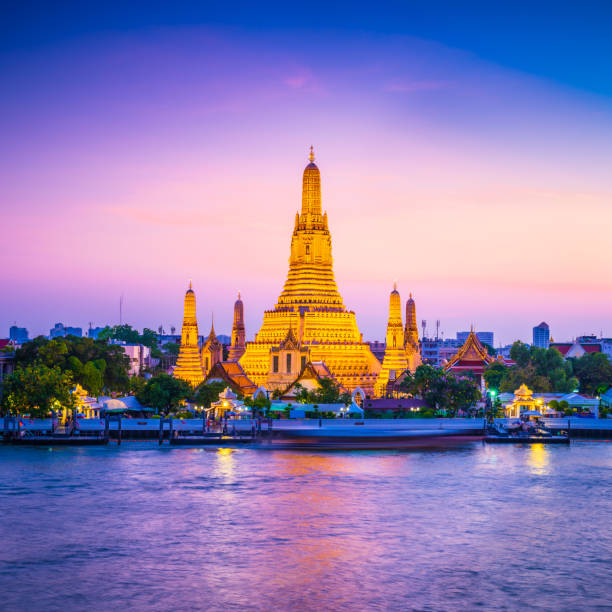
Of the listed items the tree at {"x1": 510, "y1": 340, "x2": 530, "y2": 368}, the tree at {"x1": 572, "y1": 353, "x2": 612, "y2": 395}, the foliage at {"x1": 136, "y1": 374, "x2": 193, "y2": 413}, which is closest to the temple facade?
the foliage at {"x1": 136, "y1": 374, "x2": 193, "y2": 413}

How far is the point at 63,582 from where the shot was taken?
97.3ft

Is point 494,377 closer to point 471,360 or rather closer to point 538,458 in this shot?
point 471,360

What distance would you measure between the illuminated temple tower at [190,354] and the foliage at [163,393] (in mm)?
15453

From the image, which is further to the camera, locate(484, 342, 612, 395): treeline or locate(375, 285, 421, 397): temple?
locate(484, 342, 612, 395): treeline

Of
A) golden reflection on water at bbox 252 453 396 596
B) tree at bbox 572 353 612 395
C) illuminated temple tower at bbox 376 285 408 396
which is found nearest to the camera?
golden reflection on water at bbox 252 453 396 596

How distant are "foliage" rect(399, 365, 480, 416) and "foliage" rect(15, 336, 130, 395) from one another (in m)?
26.3

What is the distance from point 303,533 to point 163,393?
37453 millimetres

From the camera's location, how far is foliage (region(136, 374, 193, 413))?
72562mm

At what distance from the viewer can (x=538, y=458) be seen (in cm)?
5956

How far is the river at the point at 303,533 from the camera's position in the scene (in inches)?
1124

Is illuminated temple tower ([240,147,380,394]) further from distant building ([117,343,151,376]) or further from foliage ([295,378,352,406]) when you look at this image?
distant building ([117,343,151,376])

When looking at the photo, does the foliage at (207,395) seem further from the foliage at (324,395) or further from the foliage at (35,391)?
the foliage at (35,391)

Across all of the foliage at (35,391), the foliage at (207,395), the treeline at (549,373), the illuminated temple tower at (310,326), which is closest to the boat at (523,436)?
the illuminated temple tower at (310,326)

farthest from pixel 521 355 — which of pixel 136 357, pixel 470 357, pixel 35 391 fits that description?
pixel 136 357
